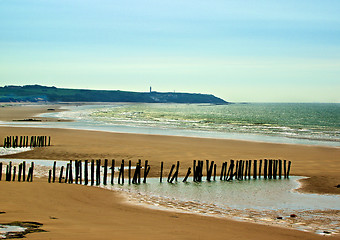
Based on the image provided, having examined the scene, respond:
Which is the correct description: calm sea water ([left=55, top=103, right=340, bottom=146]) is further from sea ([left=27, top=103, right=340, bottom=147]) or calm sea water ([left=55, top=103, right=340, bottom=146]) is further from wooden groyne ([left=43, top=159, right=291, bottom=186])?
wooden groyne ([left=43, top=159, right=291, bottom=186])

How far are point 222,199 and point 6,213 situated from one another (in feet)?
31.4

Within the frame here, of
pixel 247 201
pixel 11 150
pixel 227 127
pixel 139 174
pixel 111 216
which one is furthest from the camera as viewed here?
pixel 227 127

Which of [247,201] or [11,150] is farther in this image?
[11,150]

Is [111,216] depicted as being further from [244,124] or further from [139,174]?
[244,124]

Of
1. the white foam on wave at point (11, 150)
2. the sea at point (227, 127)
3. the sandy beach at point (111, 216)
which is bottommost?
the white foam on wave at point (11, 150)

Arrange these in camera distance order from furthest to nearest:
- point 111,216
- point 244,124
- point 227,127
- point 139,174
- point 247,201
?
point 244,124 → point 227,127 → point 139,174 → point 247,201 → point 111,216

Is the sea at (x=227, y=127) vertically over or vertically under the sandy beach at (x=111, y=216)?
over

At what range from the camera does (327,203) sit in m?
16.9

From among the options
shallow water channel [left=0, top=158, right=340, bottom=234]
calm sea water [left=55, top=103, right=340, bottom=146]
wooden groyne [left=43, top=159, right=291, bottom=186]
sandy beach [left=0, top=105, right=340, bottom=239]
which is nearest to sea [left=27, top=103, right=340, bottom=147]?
calm sea water [left=55, top=103, right=340, bottom=146]

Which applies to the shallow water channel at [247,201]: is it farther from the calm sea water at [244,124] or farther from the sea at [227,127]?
the calm sea water at [244,124]

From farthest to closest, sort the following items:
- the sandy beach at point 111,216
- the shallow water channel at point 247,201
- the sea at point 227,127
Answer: the sea at point 227,127 → the shallow water channel at point 247,201 → the sandy beach at point 111,216

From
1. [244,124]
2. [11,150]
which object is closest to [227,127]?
[244,124]

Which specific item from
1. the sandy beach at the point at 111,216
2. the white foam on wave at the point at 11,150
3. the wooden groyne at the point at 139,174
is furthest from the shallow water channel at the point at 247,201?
the white foam on wave at the point at 11,150

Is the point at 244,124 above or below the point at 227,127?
above
